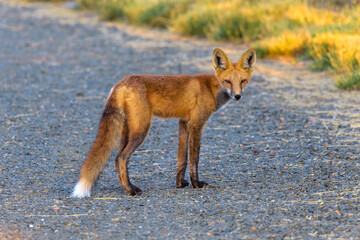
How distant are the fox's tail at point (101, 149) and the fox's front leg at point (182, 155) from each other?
73 centimetres

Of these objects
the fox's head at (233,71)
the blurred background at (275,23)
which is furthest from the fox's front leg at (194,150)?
the blurred background at (275,23)

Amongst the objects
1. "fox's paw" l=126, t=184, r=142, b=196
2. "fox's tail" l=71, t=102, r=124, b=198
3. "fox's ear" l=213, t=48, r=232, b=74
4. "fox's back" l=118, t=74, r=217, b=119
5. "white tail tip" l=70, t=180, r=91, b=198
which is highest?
"fox's ear" l=213, t=48, r=232, b=74

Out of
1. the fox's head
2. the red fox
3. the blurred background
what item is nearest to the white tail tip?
the red fox

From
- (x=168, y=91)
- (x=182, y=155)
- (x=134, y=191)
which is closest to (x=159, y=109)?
(x=168, y=91)

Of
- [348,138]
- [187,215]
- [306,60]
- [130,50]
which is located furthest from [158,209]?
[130,50]

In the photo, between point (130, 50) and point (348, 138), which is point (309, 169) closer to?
point (348, 138)

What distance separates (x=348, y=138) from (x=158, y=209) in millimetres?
3133

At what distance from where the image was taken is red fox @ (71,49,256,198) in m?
5.35

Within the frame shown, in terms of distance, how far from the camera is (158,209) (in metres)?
5.07

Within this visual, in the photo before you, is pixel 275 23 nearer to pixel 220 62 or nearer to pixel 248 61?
pixel 248 61

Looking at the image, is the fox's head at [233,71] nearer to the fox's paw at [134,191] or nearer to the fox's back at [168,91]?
the fox's back at [168,91]

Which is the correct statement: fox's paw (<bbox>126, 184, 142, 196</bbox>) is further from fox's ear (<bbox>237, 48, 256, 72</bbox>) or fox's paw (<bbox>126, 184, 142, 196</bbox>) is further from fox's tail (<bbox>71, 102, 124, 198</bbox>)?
fox's ear (<bbox>237, 48, 256, 72</bbox>)

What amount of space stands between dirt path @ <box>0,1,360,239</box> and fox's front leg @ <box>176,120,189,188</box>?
5.0 inches

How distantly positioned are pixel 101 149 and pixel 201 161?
1.70m
